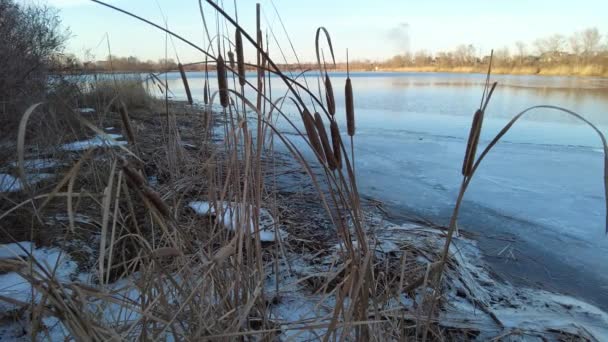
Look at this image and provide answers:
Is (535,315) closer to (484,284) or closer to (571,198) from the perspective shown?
(484,284)

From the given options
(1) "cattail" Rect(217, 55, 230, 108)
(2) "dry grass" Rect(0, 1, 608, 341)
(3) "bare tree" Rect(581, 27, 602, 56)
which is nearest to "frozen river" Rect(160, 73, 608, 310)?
(2) "dry grass" Rect(0, 1, 608, 341)

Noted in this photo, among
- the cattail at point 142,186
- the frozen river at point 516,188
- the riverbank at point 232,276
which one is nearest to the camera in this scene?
the cattail at point 142,186

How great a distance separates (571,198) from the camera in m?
2.77

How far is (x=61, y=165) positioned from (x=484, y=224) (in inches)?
102

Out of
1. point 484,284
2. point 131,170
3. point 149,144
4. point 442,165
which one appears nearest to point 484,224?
point 484,284

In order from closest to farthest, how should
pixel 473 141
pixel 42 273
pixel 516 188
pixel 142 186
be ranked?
pixel 142 186 → pixel 473 141 → pixel 42 273 → pixel 516 188

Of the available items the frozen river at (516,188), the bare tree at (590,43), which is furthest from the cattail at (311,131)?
the bare tree at (590,43)

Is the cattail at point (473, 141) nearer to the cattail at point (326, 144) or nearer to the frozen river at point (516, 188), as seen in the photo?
the cattail at point (326, 144)

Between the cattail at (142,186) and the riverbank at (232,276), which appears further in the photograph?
the riverbank at (232,276)

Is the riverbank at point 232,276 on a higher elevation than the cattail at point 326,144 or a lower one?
lower

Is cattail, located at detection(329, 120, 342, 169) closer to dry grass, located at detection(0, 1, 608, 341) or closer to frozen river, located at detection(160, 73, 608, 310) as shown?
dry grass, located at detection(0, 1, 608, 341)

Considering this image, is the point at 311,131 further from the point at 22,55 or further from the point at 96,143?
the point at 22,55

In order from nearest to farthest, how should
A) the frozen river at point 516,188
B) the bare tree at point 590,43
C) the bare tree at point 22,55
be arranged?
the frozen river at point 516,188
the bare tree at point 22,55
the bare tree at point 590,43

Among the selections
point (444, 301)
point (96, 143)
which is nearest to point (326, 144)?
point (444, 301)
